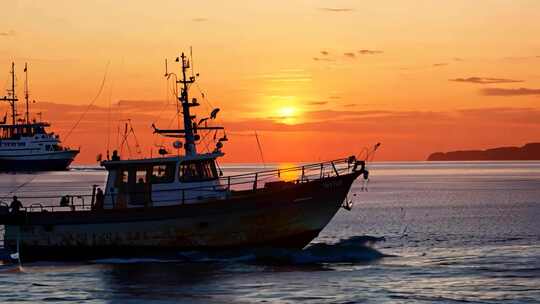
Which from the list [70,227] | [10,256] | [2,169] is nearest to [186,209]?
[70,227]

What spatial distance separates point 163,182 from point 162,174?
31 cm

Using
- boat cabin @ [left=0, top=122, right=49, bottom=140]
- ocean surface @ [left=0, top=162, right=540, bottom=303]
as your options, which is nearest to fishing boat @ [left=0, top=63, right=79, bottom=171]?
boat cabin @ [left=0, top=122, right=49, bottom=140]

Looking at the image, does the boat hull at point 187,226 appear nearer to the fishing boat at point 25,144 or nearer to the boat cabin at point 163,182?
the boat cabin at point 163,182

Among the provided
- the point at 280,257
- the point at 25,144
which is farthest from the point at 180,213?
the point at 25,144

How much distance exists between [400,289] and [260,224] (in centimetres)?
746

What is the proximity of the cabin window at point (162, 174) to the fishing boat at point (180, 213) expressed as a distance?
37mm

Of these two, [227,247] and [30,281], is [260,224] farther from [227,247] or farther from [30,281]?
[30,281]

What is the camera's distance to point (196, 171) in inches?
1252

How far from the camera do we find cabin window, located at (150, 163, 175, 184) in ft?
104

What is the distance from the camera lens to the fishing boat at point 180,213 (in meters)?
30.7

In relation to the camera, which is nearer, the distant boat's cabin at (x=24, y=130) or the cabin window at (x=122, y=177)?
the cabin window at (x=122, y=177)

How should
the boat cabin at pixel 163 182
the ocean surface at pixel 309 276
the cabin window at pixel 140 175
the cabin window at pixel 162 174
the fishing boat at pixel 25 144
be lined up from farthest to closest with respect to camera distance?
the fishing boat at pixel 25 144 < the cabin window at pixel 140 175 < the cabin window at pixel 162 174 < the boat cabin at pixel 163 182 < the ocean surface at pixel 309 276

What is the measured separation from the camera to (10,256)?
106 ft

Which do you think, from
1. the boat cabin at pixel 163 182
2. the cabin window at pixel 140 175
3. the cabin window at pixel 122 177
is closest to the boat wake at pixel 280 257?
the boat cabin at pixel 163 182
